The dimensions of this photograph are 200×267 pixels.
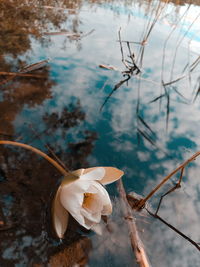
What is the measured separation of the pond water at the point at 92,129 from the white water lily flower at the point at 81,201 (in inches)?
4.2

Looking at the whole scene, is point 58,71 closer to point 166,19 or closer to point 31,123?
point 31,123

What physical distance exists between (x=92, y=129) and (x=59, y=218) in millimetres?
1047

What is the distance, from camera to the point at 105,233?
4.16ft

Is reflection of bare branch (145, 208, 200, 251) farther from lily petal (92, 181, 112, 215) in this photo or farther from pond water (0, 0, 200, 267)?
lily petal (92, 181, 112, 215)

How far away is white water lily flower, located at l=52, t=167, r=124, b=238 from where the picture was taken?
1.16 metres

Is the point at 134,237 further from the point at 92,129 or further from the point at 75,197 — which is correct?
the point at 92,129

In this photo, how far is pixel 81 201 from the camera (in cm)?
115

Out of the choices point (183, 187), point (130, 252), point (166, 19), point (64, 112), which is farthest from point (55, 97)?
point (166, 19)

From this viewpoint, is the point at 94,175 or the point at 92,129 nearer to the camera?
the point at 94,175

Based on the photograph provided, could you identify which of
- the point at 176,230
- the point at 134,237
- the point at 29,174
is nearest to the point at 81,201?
the point at 134,237

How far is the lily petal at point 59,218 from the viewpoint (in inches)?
45.8

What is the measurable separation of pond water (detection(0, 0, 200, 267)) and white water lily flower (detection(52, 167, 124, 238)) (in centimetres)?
11

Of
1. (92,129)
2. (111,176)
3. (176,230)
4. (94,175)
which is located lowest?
(176,230)

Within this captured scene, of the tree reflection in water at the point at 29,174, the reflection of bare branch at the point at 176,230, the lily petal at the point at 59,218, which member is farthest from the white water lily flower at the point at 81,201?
the reflection of bare branch at the point at 176,230
